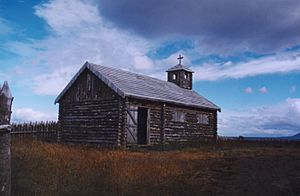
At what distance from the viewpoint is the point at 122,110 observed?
2261cm

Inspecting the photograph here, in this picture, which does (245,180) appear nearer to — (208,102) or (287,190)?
(287,190)

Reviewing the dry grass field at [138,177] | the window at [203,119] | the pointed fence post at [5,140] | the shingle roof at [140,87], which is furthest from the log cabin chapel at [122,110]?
the pointed fence post at [5,140]

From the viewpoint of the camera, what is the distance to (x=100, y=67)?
2509cm

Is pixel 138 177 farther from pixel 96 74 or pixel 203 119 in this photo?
pixel 203 119

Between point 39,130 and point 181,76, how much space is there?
47.2ft

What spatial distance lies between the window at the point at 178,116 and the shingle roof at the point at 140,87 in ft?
2.64

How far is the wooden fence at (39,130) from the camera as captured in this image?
27.7 metres

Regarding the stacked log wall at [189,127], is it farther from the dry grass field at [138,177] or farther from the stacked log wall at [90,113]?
the dry grass field at [138,177]

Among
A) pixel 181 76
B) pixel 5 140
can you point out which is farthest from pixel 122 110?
pixel 5 140

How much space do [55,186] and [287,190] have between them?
21.7 ft

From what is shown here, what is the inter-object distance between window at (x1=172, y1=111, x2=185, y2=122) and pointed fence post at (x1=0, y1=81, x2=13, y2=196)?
19.9 m

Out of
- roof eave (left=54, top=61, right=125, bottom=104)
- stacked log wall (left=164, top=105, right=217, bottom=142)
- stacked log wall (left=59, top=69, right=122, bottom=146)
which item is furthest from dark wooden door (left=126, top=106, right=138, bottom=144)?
stacked log wall (left=164, top=105, right=217, bottom=142)

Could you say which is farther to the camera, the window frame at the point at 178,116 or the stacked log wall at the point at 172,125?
the window frame at the point at 178,116

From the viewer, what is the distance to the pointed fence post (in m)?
7.56
